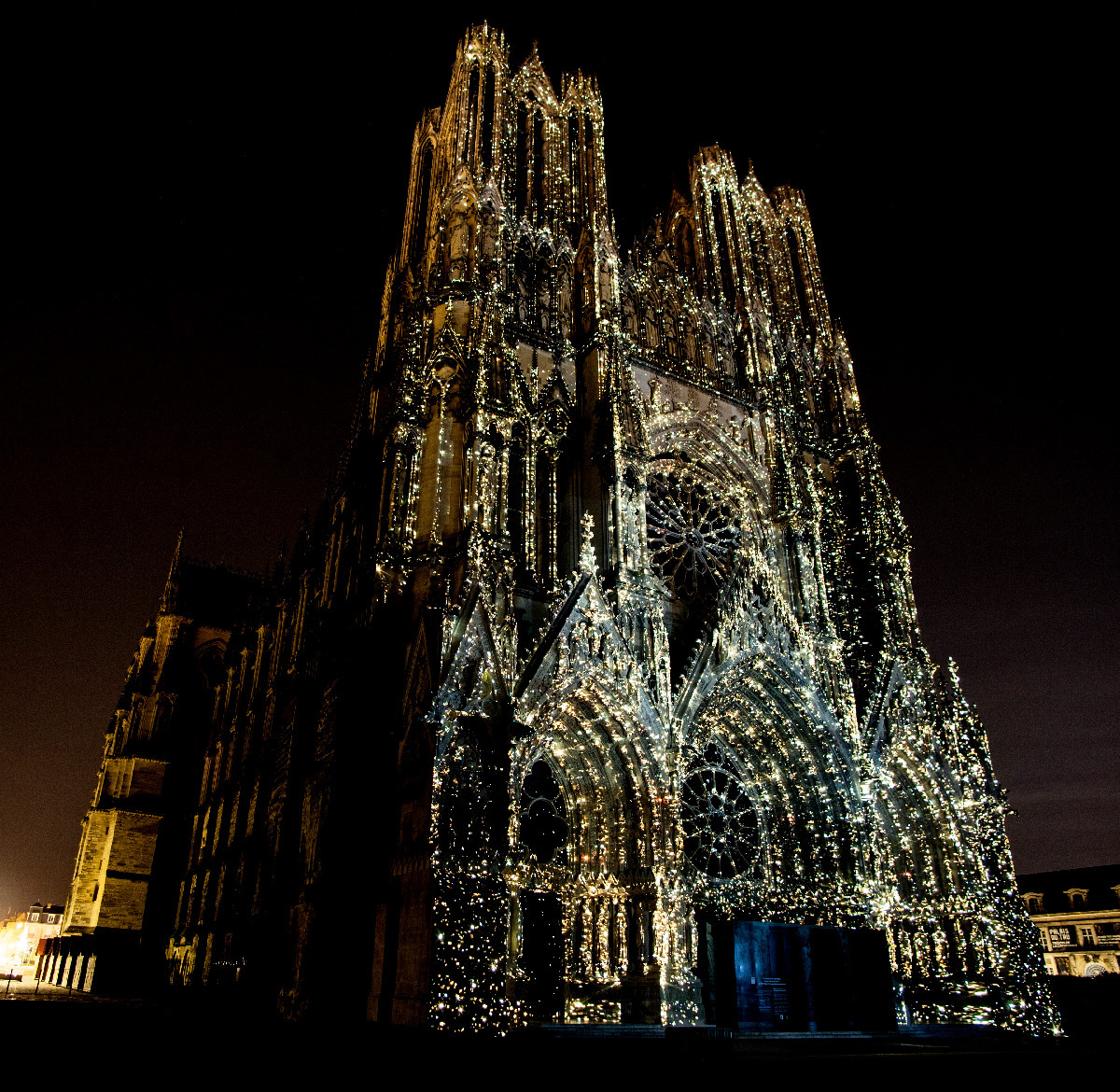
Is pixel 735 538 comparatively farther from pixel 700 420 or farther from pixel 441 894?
pixel 441 894

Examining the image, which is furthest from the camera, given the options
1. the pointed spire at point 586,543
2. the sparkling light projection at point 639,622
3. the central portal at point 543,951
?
the pointed spire at point 586,543

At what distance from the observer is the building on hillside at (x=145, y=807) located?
30.9m

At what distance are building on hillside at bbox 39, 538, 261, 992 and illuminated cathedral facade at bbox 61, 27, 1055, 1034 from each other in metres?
3.05

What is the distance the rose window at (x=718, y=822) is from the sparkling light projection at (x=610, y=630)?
0.26ft

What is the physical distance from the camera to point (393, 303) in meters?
28.0

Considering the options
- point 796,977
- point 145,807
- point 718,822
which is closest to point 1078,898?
point 796,977

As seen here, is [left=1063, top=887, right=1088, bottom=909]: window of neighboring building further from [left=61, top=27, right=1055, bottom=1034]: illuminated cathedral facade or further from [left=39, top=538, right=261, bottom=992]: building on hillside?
[left=39, top=538, right=261, bottom=992]: building on hillside

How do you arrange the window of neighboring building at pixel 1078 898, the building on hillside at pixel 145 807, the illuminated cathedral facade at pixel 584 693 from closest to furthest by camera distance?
the illuminated cathedral facade at pixel 584 693 < the building on hillside at pixel 145 807 < the window of neighboring building at pixel 1078 898

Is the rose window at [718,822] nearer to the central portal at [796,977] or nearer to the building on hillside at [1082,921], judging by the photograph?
the central portal at [796,977]

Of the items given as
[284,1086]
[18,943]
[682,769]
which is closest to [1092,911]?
[682,769]

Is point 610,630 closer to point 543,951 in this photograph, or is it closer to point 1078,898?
point 543,951

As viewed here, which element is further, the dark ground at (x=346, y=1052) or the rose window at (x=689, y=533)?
the rose window at (x=689, y=533)

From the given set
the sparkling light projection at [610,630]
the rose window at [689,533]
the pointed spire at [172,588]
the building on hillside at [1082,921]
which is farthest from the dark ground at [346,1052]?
the building on hillside at [1082,921]

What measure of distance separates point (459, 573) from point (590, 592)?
9.52 feet
